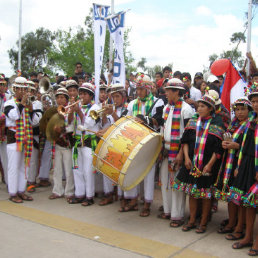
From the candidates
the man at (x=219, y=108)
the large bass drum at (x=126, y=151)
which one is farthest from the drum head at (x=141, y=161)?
the man at (x=219, y=108)

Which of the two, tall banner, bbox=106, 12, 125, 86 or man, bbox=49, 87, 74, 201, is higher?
tall banner, bbox=106, 12, 125, 86

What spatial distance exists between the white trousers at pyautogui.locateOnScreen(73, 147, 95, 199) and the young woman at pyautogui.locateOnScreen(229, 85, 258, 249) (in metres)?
2.66

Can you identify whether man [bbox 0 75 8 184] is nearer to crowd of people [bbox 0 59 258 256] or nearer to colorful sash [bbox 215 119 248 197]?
crowd of people [bbox 0 59 258 256]

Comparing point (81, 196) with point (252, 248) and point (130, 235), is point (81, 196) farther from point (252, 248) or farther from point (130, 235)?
point (252, 248)

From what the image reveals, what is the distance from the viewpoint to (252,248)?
3.89 metres

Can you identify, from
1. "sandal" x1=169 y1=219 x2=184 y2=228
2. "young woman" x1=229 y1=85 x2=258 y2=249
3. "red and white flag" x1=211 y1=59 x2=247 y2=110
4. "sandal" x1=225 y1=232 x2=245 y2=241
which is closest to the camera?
"young woman" x1=229 y1=85 x2=258 y2=249

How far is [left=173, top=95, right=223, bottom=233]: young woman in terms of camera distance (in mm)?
4418

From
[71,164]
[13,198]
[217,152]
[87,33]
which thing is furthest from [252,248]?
[87,33]

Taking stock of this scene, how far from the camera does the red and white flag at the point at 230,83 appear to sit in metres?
5.98

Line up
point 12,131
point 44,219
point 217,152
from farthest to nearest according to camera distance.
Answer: point 12,131
point 44,219
point 217,152

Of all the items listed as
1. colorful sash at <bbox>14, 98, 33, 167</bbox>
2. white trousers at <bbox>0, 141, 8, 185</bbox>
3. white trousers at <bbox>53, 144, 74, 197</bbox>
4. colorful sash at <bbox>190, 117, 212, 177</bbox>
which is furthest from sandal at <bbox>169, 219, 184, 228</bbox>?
white trousers at <bbox>0, 141, 8, 185</bbox>

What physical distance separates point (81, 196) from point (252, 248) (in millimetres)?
3175

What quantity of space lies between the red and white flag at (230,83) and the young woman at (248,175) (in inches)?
75.1

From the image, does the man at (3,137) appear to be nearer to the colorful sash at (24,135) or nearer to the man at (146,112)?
the colorful sash at (24,135)
